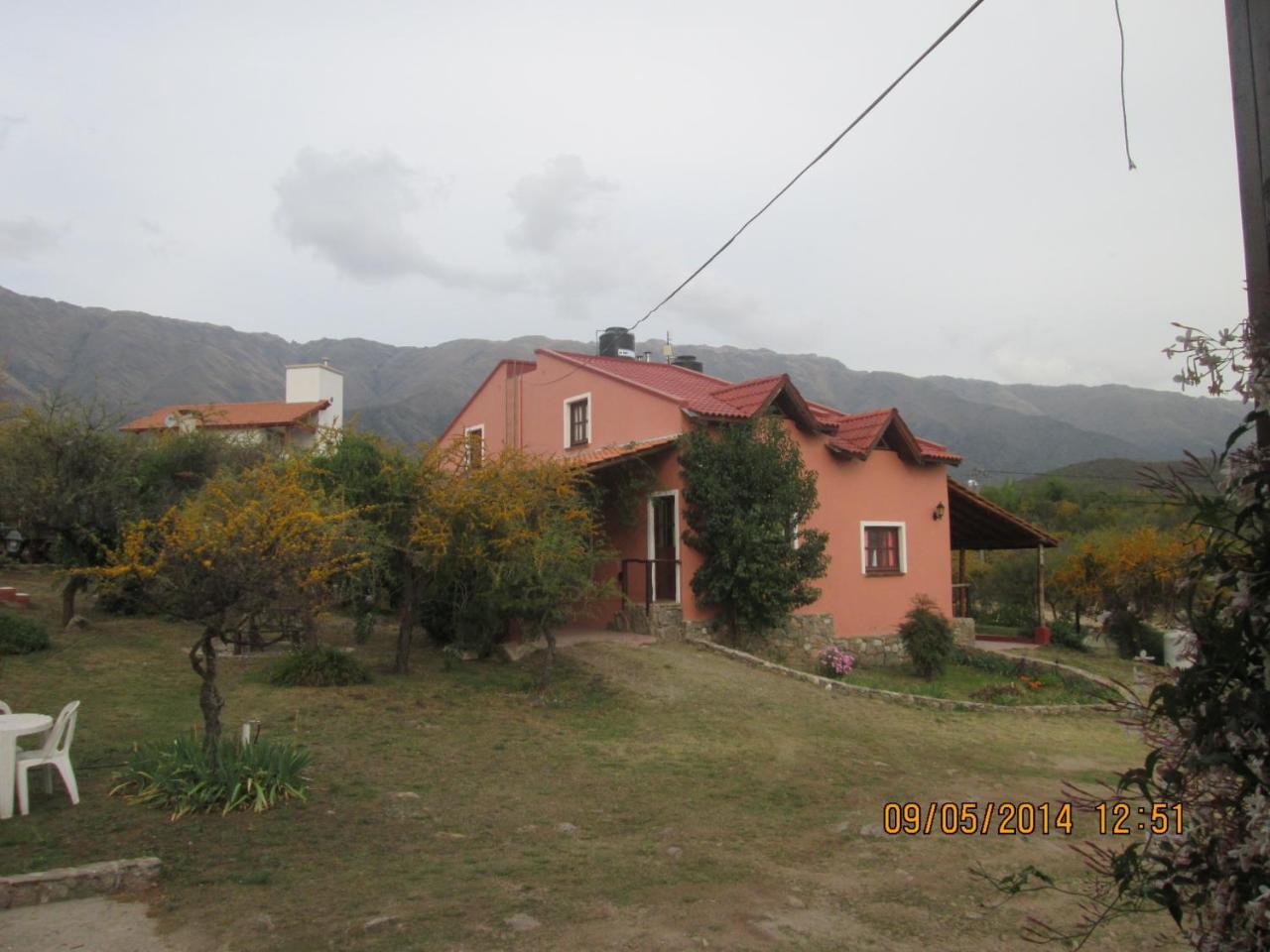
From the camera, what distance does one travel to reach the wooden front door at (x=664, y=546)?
17.6m

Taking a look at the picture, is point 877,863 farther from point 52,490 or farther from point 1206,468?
point 52,490

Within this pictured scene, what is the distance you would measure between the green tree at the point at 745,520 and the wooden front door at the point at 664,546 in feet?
2.20

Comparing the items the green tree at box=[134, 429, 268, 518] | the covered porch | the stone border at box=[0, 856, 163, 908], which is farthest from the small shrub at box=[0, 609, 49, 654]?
the covered porch

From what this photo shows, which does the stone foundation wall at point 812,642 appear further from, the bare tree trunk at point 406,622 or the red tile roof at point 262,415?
the red tile roof at point 262,415

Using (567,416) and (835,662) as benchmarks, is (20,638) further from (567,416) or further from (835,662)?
(835,662)

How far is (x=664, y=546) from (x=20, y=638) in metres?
11.0

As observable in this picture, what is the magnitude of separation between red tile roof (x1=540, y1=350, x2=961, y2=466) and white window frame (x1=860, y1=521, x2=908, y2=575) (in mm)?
1636

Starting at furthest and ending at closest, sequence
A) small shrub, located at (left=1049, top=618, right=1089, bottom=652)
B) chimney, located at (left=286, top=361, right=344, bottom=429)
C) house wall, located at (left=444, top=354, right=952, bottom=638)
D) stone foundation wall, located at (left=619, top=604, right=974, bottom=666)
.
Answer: chimney, located at (left=286, top=361, right=344, bottom=429) → small shrub, located at (left=1049, top=618, right=1089, bottom=652) → house wall, located at (left=444, top=354, right=952, bottom=638) → stone foundation wall, located at (left=619, top=604, right=974, bottom=666)

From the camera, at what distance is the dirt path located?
15.6 ft

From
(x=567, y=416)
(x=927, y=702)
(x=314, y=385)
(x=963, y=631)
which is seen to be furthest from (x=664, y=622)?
(x=314, y=385)

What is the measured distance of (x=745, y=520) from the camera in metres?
16.8

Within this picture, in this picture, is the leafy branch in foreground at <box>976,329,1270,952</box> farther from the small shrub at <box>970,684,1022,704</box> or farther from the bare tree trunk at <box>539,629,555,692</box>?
the small shrub at <box>970,684,1022,704</box>

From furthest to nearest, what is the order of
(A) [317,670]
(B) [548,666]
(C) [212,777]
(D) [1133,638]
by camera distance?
1. (D) [1133,638]
2. (B) [548,666]
3. (A) [317,670]
4. (C) [212,777]

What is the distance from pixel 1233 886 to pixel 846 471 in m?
17.7
